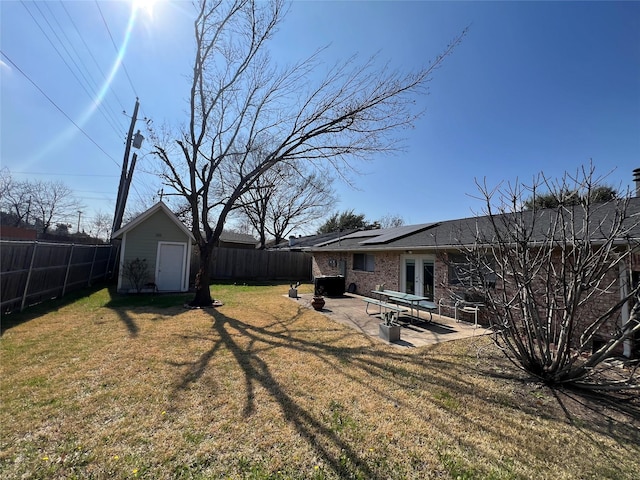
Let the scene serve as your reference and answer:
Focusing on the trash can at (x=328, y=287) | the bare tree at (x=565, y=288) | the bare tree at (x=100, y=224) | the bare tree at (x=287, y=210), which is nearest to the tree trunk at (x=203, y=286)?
the trash can at (x=328, y=287)

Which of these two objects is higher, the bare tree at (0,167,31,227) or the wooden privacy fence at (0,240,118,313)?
the bare tree at (0,167,31,227)

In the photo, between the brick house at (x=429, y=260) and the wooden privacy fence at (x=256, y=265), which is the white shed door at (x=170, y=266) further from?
the brick house at (x=429, y=260)

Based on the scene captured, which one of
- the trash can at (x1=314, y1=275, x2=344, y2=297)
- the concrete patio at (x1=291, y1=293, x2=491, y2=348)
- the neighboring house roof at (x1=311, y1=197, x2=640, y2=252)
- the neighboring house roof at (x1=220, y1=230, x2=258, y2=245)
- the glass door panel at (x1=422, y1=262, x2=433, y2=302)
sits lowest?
the concrete patio at (x1=291, y1=293, x2=491, y2=348)

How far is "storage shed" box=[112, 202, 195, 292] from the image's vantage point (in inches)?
458

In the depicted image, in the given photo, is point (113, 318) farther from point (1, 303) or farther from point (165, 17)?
point (165, 17)

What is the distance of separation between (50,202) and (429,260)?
44729 millimetres

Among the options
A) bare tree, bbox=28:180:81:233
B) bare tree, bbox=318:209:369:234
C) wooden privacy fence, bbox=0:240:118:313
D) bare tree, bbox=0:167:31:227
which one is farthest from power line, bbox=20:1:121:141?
bare tree, bbox=28:180:81:233

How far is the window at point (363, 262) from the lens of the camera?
13.3 meters

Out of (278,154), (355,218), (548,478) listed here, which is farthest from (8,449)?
(355,218)

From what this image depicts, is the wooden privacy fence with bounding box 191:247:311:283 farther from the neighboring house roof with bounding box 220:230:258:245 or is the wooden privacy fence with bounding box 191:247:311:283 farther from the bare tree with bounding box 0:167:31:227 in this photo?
the bare tree with bounding box 0:167:31:227

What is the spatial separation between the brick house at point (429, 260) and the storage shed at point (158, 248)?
7828mm

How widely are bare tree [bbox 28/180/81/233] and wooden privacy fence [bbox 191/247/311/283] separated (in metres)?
28.6

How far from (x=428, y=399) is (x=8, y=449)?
4475 mm

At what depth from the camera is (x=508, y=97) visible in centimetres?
834
